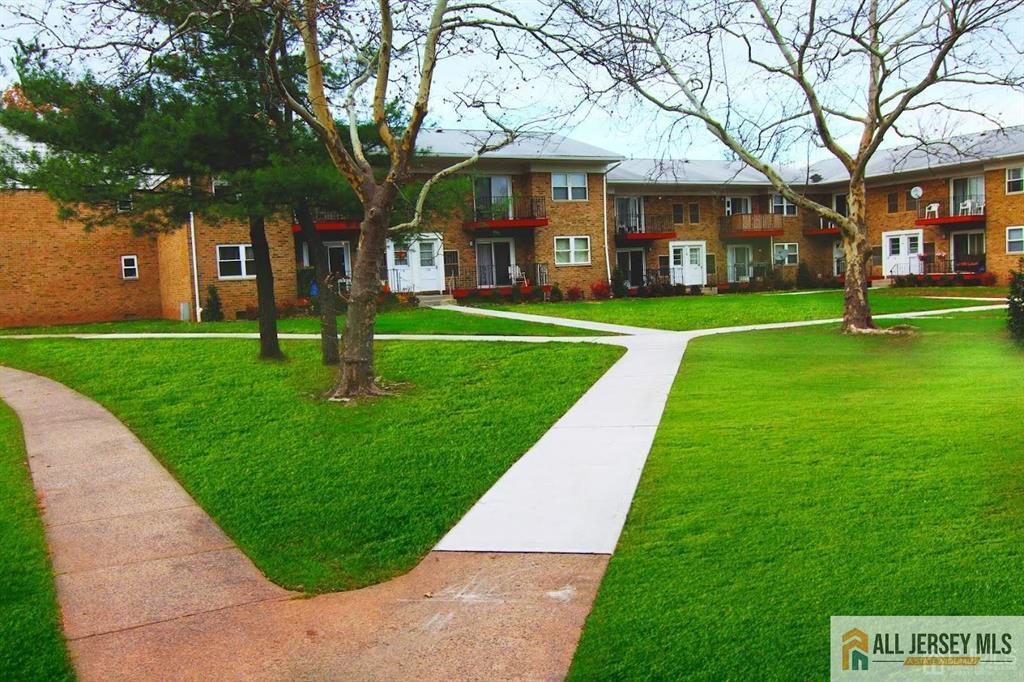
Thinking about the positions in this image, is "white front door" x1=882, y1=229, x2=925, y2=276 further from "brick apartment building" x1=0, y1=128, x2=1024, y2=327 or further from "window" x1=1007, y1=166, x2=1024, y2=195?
"window" x1=1007, y1=166, x2=1024, y2=195

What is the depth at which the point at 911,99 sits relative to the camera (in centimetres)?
1802

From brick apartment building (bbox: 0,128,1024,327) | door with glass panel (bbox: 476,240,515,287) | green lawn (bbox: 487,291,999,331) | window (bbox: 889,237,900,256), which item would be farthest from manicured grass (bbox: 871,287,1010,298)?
door with glass panel (bbox: 476,240,515,287)

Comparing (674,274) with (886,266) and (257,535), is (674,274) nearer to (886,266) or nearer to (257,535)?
(886,266)

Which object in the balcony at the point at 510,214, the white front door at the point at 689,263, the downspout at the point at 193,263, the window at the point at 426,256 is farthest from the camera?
the white front door at the point at 689,263

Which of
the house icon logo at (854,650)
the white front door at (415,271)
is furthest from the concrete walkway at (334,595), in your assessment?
the white front door at (415,271)

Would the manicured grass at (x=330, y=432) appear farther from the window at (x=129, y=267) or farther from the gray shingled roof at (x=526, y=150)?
the gray shingled roof at (x=526, y=150)

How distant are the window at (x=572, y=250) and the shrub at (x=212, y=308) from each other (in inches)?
560

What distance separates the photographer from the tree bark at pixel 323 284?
45.2 feet

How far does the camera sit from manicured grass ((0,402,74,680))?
4.34m

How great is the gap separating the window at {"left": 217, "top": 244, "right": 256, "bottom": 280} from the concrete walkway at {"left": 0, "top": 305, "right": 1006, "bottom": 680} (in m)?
20.6

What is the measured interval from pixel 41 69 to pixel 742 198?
122ft

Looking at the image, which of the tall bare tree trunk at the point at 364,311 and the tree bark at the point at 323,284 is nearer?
the tall bare tree trunk at the point at 364,311

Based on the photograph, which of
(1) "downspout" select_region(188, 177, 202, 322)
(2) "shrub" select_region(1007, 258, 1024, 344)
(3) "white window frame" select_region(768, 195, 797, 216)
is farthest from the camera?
(3) "white window frame" select_region(768, 195, 797, 216)

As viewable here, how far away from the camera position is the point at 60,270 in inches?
1147
